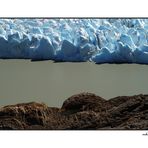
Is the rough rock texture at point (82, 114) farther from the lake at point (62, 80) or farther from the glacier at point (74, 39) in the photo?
the glacier at point (74, 39)

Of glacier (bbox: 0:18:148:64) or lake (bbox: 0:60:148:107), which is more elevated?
glacier (bbox: 0:18:148:64)

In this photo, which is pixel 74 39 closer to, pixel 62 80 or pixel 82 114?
pixel 62 80

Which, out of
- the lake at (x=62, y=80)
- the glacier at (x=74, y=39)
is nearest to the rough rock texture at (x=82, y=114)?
the lake at (x=62, y=80)

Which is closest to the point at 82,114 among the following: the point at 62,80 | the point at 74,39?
the point at 62,80

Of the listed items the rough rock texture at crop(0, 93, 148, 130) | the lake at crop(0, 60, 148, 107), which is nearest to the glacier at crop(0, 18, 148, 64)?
the lake at crop(0, 60, 148, 107)

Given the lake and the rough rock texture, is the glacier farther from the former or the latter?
the rough rock texture

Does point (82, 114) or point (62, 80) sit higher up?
point (62, 80)
